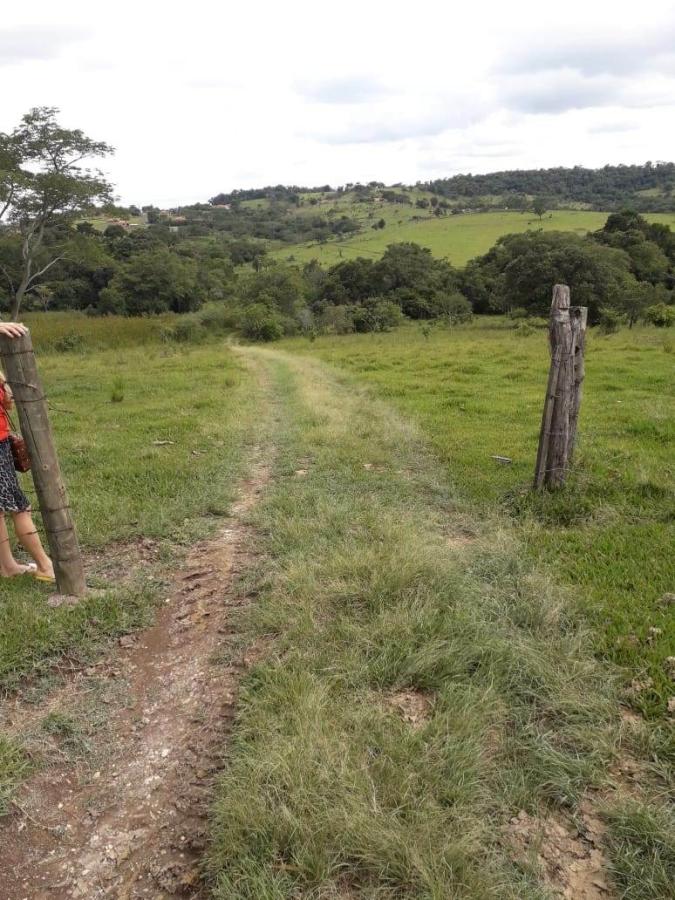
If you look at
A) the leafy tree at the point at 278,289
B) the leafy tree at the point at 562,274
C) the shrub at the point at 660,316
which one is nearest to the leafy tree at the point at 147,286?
the leafy tree at the point at 278,289

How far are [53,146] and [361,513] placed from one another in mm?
22334

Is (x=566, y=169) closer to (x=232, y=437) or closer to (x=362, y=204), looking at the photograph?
(x=362, y=204)

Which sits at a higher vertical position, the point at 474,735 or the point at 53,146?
the point at 53,146

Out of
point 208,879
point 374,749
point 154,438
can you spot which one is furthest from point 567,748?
point 154,438

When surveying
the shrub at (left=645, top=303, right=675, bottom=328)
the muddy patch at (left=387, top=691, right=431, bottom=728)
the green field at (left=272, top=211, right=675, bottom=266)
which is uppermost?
the green field at (left=272, top=211, right=675, bottom=266)

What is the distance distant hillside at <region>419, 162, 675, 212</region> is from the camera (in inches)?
4520

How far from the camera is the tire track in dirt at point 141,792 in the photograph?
233cm

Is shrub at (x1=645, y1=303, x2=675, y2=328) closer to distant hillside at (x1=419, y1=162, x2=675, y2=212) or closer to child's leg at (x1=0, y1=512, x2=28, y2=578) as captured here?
child's leg at (x1=0, y1=512, x2=28, y2=578)

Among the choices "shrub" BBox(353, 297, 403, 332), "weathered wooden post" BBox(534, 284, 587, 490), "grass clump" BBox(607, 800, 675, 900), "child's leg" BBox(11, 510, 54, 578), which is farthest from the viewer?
"shrub" BBox(353, 297, 403, 332)

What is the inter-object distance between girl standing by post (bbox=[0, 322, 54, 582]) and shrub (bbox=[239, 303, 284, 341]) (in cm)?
3786

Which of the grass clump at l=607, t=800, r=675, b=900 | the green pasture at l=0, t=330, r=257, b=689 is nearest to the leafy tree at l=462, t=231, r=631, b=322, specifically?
the green pasture at l=0, t=330, r=257, b=689

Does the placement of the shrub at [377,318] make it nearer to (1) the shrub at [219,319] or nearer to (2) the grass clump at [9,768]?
(1) the shrub at [219,319]

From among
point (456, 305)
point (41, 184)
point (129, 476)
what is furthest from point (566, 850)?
point (456, 305)

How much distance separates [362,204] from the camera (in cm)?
13575
